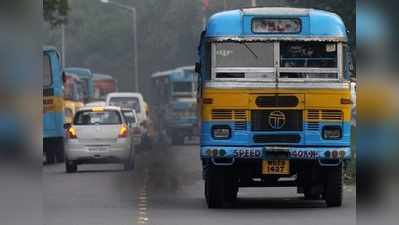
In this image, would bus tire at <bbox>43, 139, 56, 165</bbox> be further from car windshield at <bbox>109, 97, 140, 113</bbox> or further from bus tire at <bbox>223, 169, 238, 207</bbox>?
bus tire at <bbox>223, 169, 238, 207</bbox>

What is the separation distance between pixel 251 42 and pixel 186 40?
43.1 meters

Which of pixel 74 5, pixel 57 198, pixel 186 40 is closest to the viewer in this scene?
pixel 57 198

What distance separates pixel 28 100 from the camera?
716cm

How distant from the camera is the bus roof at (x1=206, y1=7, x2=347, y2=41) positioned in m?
15.6

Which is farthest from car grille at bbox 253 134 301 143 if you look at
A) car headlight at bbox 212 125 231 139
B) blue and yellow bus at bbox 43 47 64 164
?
blue and yellow bus at bbox 43 47 64 164

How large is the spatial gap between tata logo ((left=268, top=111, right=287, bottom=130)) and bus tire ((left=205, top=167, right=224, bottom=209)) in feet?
3.69

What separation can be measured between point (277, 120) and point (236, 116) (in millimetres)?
596

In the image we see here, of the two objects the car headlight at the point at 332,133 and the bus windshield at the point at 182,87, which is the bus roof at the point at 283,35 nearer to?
the car headlight at the point at 332,133

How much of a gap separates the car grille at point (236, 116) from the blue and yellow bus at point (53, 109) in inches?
616

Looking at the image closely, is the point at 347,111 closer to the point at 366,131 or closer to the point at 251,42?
the point at 251,42

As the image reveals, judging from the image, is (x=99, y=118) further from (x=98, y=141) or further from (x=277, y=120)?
(x=277, y=120)

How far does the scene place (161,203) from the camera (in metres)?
17.8

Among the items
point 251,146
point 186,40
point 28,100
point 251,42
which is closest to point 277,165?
point 251,146

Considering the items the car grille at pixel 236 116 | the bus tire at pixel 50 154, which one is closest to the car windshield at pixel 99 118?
the bus tire at pixel 50 154
